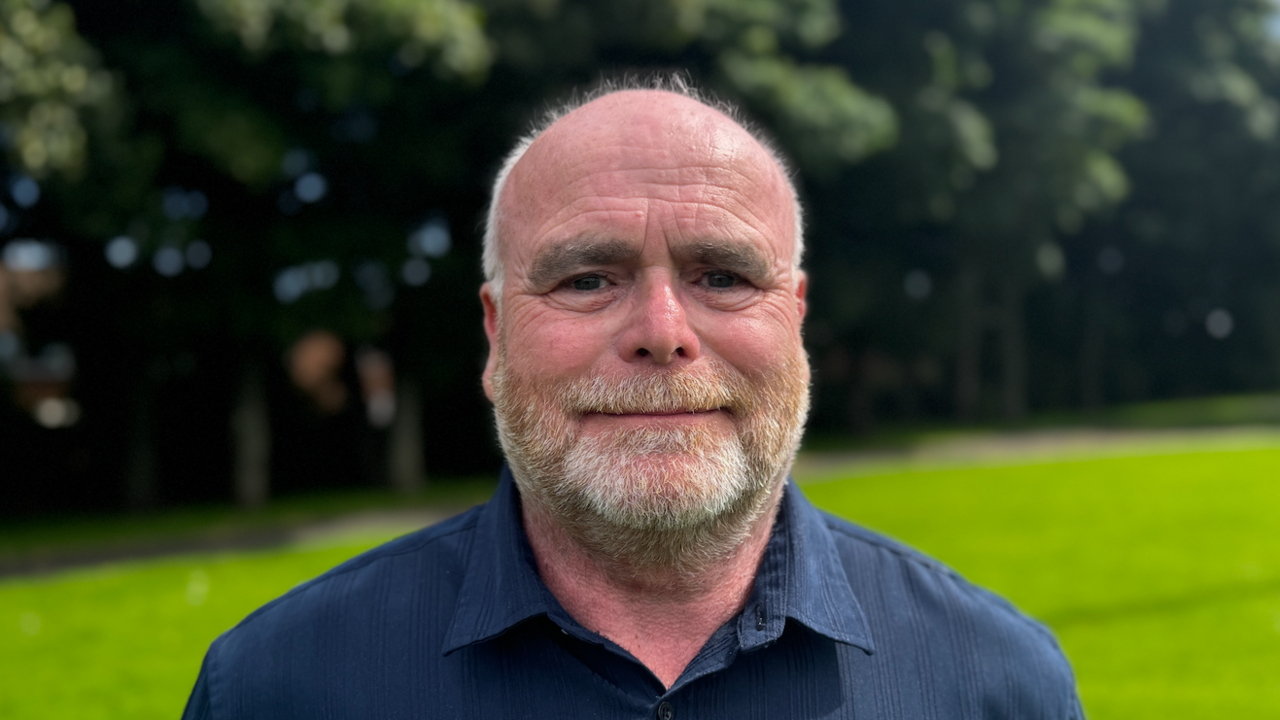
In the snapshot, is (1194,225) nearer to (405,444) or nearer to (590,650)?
(405,444)

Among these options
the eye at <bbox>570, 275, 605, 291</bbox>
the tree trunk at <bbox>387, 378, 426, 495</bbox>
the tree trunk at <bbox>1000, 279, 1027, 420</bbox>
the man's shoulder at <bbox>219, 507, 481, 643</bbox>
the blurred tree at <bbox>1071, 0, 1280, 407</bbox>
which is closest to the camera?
the eye at <bbox>570, 275, 605, 291</bbox>

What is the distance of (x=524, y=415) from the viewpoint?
6.30 feet

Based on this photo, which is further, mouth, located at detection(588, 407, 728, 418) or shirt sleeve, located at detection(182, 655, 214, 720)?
shirt sleeve, located at detection(182, 655, 214, 720)

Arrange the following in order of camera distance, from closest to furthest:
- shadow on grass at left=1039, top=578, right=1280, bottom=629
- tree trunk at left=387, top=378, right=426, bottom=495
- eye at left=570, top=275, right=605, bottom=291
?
eye at left=570, top=275, right=605, bottom=291 < shadow on grass at left=1039, top=578, right=1280, bottom=629 < tree trunk at left=387, top=378, right=426, bottom=495

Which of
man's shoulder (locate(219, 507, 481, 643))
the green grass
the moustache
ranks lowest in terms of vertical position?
the green grass

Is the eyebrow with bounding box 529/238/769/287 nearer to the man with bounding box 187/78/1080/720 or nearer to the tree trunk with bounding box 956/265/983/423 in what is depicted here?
the man with bounding box 187/78/1080/720

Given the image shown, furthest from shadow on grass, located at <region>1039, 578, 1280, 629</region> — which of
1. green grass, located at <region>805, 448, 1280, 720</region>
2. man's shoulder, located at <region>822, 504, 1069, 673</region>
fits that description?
man's shoulder, located at <region>822, 504, 1069, 673</region>

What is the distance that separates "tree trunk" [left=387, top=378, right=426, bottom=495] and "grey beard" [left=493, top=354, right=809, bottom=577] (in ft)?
47.9

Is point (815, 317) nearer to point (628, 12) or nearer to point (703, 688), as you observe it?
point (628, 12)

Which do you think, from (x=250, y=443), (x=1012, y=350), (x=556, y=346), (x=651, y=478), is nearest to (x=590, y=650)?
(x=651, y=478)

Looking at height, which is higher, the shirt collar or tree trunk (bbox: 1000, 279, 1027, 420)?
the shirt collar

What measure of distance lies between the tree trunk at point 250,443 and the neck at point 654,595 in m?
13.5

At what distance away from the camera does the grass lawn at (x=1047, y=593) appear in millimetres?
5949

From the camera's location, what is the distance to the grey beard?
183cm
